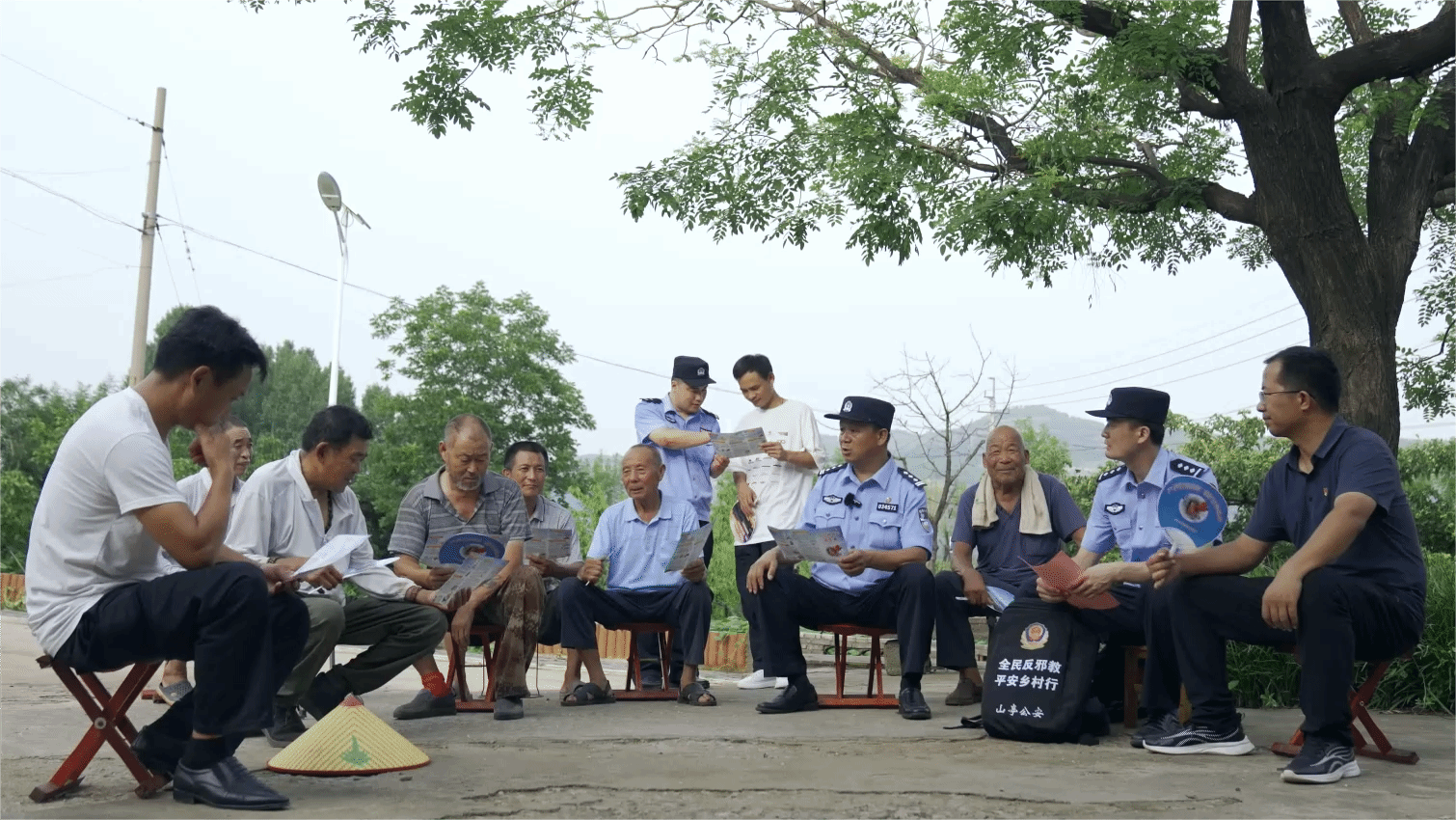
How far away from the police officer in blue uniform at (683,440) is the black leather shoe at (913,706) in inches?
65.5

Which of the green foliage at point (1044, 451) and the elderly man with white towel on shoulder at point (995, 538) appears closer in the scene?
the elderly man with white towel on shoulder at point (995, 538)

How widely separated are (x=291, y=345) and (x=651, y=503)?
52107mm

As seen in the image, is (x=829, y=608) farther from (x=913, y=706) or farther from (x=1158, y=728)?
(x=1158, y=728)

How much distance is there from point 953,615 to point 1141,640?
102cm

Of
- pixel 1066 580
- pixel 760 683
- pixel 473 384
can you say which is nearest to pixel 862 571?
pixel 1066 580

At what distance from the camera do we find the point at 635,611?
7188 mm

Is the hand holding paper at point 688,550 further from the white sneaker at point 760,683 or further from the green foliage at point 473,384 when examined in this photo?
the green foliage at point 473,384

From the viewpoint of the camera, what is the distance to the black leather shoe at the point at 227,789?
399 cm

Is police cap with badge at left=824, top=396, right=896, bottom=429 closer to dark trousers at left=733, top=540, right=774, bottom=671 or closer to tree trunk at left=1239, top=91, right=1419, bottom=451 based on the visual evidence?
dark trousers at left=733, top=540, right=774, bottom=671

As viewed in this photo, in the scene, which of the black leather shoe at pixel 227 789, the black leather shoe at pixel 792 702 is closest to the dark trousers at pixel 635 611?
the black leather shoe at pixel 792 702

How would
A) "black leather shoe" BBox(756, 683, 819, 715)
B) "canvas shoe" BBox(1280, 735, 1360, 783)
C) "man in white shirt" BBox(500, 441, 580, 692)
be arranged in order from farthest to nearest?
1. "man in white shirt" BBox(500, 441, 580, 692)
2. "black leather shoe" BBox(756, 683, 819, 715)
3. "canvas shoe" BBox(1280, 735, 1360, 783)

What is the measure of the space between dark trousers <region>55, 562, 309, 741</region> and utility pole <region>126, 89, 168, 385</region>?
1960cm

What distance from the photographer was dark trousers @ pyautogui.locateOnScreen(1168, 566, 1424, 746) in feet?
15.4

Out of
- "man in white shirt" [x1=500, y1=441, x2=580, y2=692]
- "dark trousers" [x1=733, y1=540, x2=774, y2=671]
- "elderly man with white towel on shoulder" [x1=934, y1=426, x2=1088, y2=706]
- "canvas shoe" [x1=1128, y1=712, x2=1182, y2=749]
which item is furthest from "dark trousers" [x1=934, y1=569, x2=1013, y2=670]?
"man in white shirt" [x1=500, y1=441, x2=580, y2=692]
